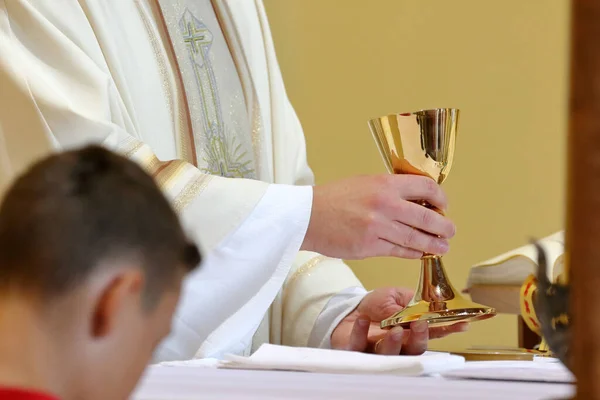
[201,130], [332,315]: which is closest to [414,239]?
[332,315]

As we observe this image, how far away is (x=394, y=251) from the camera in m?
1.35

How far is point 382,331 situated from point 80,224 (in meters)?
1.04

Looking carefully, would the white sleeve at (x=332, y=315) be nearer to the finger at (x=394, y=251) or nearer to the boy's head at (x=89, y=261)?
the finger at (x=394, y=251)

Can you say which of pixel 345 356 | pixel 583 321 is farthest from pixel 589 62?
pixel 345 356

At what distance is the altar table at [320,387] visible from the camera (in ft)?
2.53

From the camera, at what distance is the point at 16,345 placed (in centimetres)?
49

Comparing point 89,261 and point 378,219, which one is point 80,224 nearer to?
point 89,261

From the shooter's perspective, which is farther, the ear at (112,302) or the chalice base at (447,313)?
the chalice base at (447,313)

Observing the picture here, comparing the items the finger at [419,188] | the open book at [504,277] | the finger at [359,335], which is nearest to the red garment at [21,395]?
the finger at [419,188]

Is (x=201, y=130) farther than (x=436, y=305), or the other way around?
(x=201, y=130)

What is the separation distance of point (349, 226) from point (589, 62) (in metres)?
0.91

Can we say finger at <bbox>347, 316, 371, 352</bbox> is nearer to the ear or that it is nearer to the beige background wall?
the ear

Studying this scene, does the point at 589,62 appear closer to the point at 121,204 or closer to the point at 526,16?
the point at 121,204

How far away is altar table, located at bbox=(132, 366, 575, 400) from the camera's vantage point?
0.77 metres
